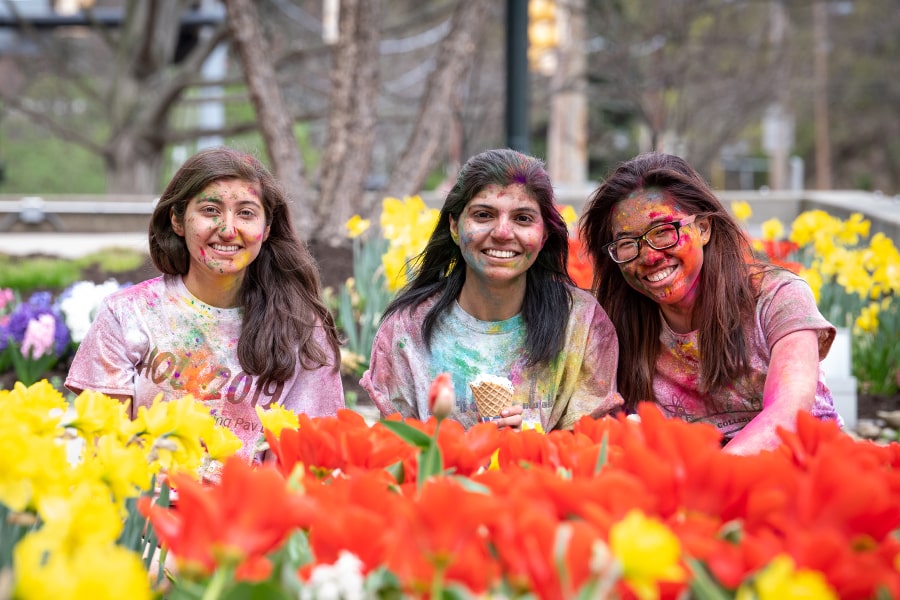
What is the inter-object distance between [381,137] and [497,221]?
20.1 metres

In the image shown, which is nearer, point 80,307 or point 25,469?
point 25,469

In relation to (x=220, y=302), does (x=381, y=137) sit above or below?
above

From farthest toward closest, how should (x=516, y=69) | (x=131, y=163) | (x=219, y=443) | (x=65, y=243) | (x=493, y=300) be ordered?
(x=131, y=163), (x=65, y=243), (x=516, y=69), (x=493, y=300), (x=219, y=443)

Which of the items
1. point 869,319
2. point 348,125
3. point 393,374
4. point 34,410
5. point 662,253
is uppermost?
point 348,125

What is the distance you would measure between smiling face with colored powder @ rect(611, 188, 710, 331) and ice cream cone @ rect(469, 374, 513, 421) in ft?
1.53

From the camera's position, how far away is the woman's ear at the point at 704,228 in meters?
2.78

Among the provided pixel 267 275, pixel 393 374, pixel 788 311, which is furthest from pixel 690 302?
pixel 267 275

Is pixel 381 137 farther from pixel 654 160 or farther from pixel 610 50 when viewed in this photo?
pixel 654 160

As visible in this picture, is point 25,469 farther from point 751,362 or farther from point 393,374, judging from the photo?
point 751,362

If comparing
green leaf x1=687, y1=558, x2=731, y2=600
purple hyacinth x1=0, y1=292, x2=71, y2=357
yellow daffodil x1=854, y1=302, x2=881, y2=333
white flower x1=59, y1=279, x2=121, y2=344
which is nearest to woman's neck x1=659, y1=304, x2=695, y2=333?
green leaf x1=687, y1=558, x2=731, y2=600

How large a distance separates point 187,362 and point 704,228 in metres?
1.49

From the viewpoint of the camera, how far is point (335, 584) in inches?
39.3

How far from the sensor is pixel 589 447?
54.0 inches

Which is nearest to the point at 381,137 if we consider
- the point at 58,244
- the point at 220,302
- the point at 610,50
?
the point at 610,50
